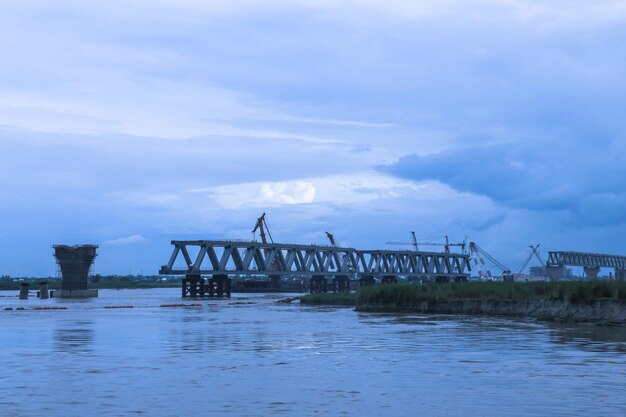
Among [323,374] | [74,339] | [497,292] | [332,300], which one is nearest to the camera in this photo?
[323,374]

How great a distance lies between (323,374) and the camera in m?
26.9

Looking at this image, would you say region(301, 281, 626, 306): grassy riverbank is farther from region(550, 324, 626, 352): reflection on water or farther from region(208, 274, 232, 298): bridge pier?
region(208, 274, 232, 298): bridge pier

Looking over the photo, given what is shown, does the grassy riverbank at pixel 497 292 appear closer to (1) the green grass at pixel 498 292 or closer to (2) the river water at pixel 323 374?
(1) the green grass at pixel 498 292

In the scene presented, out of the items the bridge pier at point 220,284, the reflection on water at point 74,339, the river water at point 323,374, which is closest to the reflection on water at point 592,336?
the river water at point 323,374

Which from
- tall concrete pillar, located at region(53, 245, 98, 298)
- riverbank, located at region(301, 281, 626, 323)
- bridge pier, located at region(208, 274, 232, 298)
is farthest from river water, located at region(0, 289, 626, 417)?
tall concrete pillar, located at region(53, 245, 98, 298)

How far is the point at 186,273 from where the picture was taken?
557 feet

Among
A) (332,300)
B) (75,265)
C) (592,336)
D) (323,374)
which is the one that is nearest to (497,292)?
(592,336)

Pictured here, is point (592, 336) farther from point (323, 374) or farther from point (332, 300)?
point (332, 300)

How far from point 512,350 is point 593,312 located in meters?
19.3

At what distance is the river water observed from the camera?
798 inches

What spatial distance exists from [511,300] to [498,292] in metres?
2.67

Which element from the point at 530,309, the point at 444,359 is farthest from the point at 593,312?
the point at 444,359

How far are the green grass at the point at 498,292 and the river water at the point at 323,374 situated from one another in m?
7.85

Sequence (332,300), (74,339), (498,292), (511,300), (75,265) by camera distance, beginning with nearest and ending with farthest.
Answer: (74,339) < (511,300) < (498,292) < (332,300) < (75,265)
